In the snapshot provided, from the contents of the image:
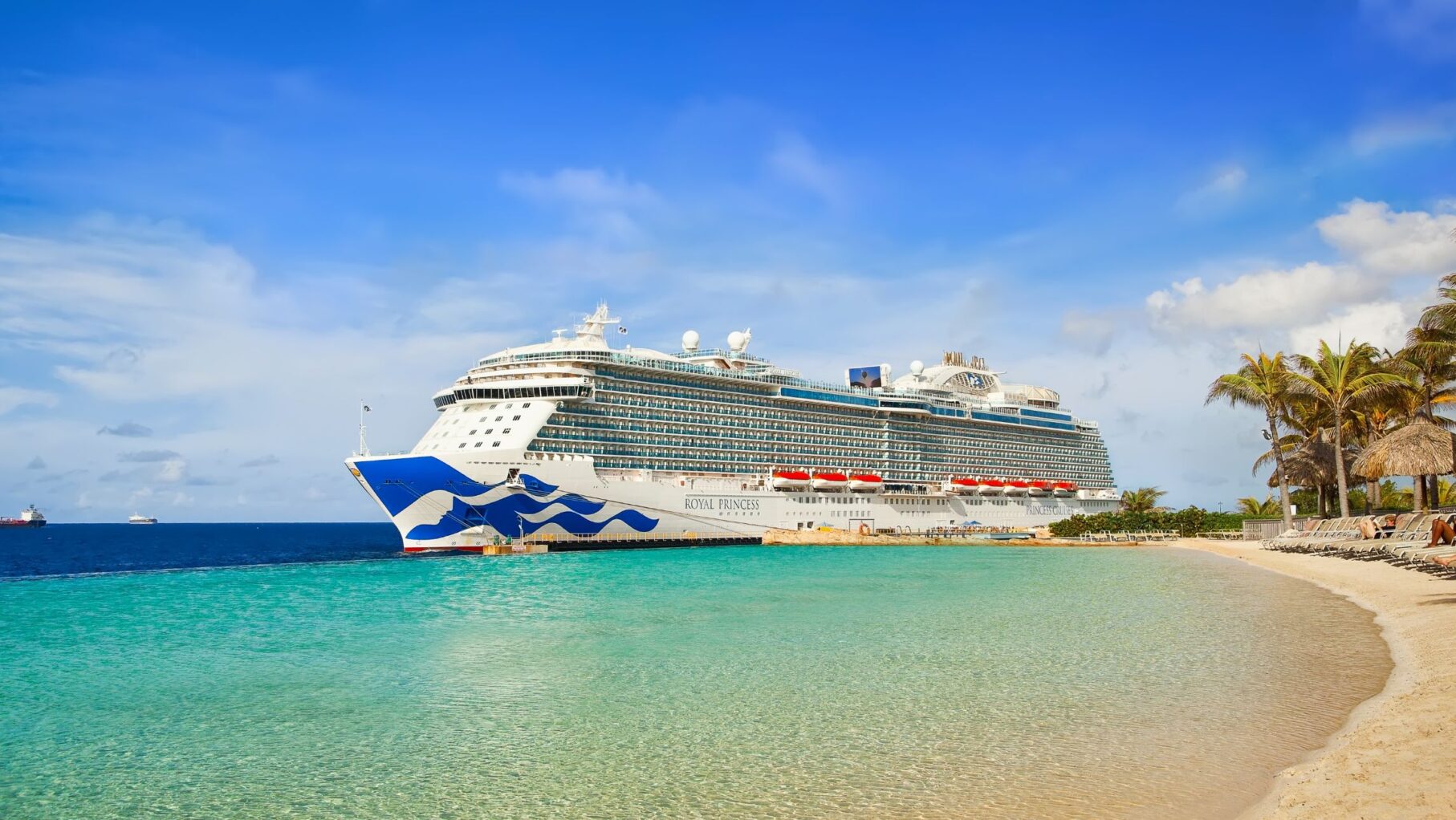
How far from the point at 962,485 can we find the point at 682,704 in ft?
219

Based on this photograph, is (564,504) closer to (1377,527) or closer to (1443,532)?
(1377,527)

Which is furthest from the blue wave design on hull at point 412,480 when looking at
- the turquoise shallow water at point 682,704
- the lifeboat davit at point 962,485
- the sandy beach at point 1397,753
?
the lifeboat davit at point 962,485

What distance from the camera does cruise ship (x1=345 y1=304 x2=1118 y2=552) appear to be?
46531 millimetres

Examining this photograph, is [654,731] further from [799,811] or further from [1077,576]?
[1077,576]

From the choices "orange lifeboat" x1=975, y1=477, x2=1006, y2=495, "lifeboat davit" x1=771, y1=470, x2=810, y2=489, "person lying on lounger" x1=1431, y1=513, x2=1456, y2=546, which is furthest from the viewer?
"orange lifeboat" x1=975, y1=477, x2=1006, y2=495

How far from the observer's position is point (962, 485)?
76.3 m

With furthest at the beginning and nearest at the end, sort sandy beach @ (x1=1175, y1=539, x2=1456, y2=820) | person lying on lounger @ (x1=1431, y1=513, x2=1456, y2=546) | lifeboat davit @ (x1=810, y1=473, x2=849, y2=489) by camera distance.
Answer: lifeboat davit @ (x1=810, y1=473, x2=849, y2=489)
person lying on lounger @ (x1=1431, y1=513, x2=1456, y2=546)
sandy beach @ (x1=1175, y1=539, x2=1456, y2=820)

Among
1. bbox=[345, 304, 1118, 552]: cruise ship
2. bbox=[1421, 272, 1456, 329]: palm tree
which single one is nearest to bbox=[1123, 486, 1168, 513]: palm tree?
bbox=[345, 304, 1118, 552]: cruise ship

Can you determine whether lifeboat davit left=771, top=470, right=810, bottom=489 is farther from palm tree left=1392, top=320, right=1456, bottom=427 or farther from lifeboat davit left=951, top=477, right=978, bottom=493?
palm tree left=1392, top=320, right=1456, bottom=427

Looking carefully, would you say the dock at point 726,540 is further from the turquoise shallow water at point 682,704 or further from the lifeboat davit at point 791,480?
the turquoise shallow water at point 682,704

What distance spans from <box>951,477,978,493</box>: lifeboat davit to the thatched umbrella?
40176 millimetres

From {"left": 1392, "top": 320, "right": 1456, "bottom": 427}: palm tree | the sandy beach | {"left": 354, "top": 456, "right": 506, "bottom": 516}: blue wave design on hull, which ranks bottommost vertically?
the sandy beach

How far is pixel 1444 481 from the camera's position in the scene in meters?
69.2

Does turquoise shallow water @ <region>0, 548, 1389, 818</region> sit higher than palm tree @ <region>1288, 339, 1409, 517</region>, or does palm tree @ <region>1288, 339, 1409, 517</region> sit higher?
palm tree @ <region>1288, 339, 1409, 517</region>
